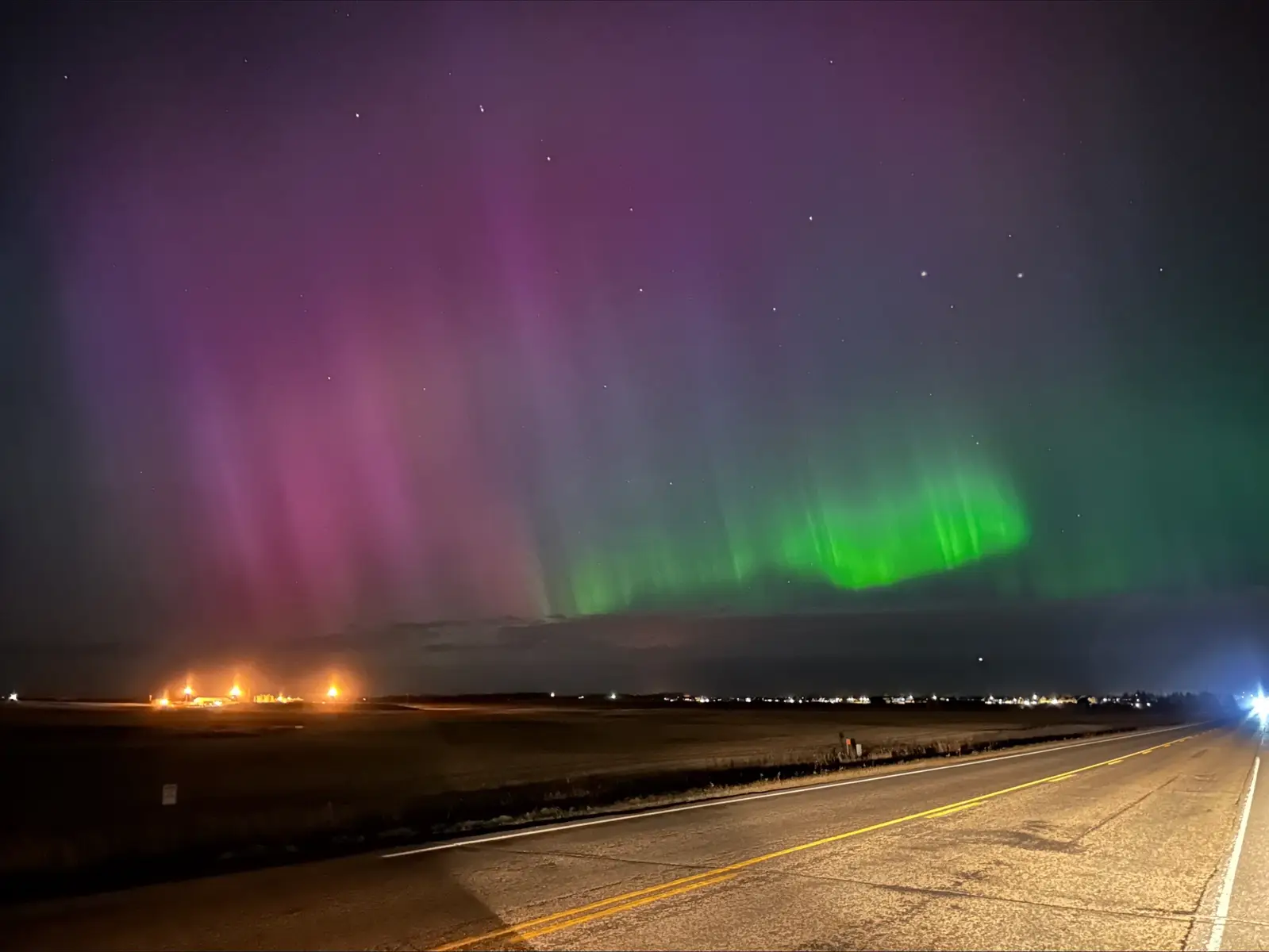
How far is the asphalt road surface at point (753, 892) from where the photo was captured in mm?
8781

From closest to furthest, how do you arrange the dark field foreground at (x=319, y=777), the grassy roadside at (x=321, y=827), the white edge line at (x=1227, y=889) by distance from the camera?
1. the white edge line at (x=1227, y=889)
2. the grassy roadside at (x=321, y=827)
3. the dark field foreground at (x=319, y=777)

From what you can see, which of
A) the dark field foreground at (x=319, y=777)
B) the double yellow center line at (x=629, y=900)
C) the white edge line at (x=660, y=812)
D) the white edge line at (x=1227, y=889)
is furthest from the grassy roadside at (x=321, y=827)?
the white edge line at (x=1227, y=889)

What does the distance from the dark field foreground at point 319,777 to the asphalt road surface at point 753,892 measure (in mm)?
3129

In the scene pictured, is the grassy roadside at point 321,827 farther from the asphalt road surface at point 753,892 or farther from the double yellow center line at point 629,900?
the double yellow center line at point 629,900

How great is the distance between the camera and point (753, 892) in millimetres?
10547

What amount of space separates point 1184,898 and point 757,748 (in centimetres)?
3712

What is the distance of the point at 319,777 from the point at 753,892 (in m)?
26.7

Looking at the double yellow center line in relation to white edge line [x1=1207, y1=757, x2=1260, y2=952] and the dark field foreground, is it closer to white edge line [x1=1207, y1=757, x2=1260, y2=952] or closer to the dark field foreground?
white edge line [x1=1207, y1=757, x2=1260, y2=952]

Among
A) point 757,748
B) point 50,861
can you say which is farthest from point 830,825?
point 757,748

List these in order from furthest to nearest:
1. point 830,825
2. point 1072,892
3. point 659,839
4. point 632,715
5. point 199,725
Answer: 1. point 632,715
2. point 199,725
3. point 830,825
4. point 659,839
5. point 1072,892

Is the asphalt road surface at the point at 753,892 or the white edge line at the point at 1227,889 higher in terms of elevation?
the asphalt road surface at the point at 753,892

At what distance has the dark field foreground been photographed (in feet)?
53.1

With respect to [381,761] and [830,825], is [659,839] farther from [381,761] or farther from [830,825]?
[381,761]

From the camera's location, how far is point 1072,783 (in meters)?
25.2
